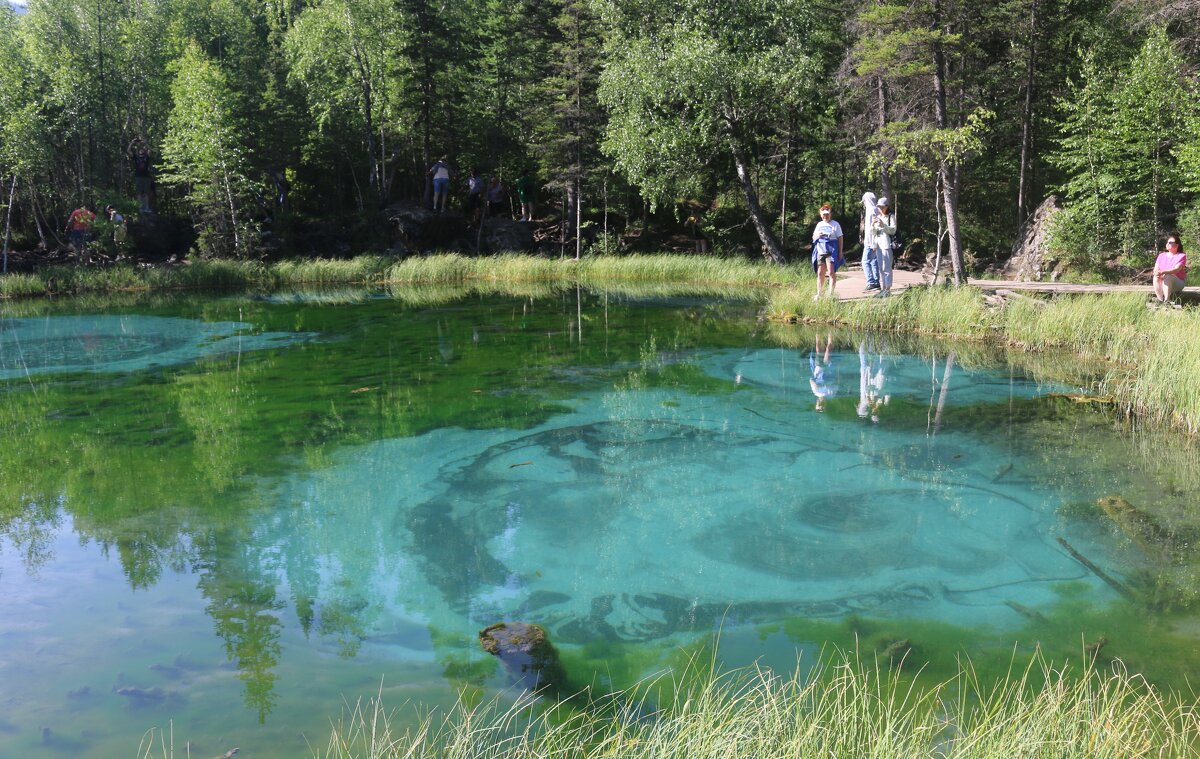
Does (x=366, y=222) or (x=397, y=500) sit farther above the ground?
(x=366, y=222)

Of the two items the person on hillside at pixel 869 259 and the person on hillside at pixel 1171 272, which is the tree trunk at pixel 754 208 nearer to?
the person on hillside at pixel 869 259

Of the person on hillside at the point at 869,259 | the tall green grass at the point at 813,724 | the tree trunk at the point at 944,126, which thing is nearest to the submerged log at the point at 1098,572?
the tall green grass at the point at 813,724

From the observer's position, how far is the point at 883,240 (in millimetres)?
13211

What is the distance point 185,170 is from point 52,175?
18.1 ft

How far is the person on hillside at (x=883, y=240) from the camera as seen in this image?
12.9 m

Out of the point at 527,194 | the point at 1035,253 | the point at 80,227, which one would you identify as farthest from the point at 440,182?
the point at 1035,253

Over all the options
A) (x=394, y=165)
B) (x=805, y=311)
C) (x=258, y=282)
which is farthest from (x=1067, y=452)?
(x=394, y=165)

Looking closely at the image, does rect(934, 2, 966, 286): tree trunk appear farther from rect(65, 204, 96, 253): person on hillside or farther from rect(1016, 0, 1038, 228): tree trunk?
rect(65, 204, 96, 253): person on hillside

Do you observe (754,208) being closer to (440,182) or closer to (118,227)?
(440,182)

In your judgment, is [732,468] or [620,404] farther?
[620,404]

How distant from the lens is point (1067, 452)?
6.92 metres

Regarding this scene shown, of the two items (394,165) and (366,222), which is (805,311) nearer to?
(366,222)

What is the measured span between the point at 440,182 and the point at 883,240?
58.0 feet

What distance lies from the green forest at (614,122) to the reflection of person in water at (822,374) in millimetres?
4582
